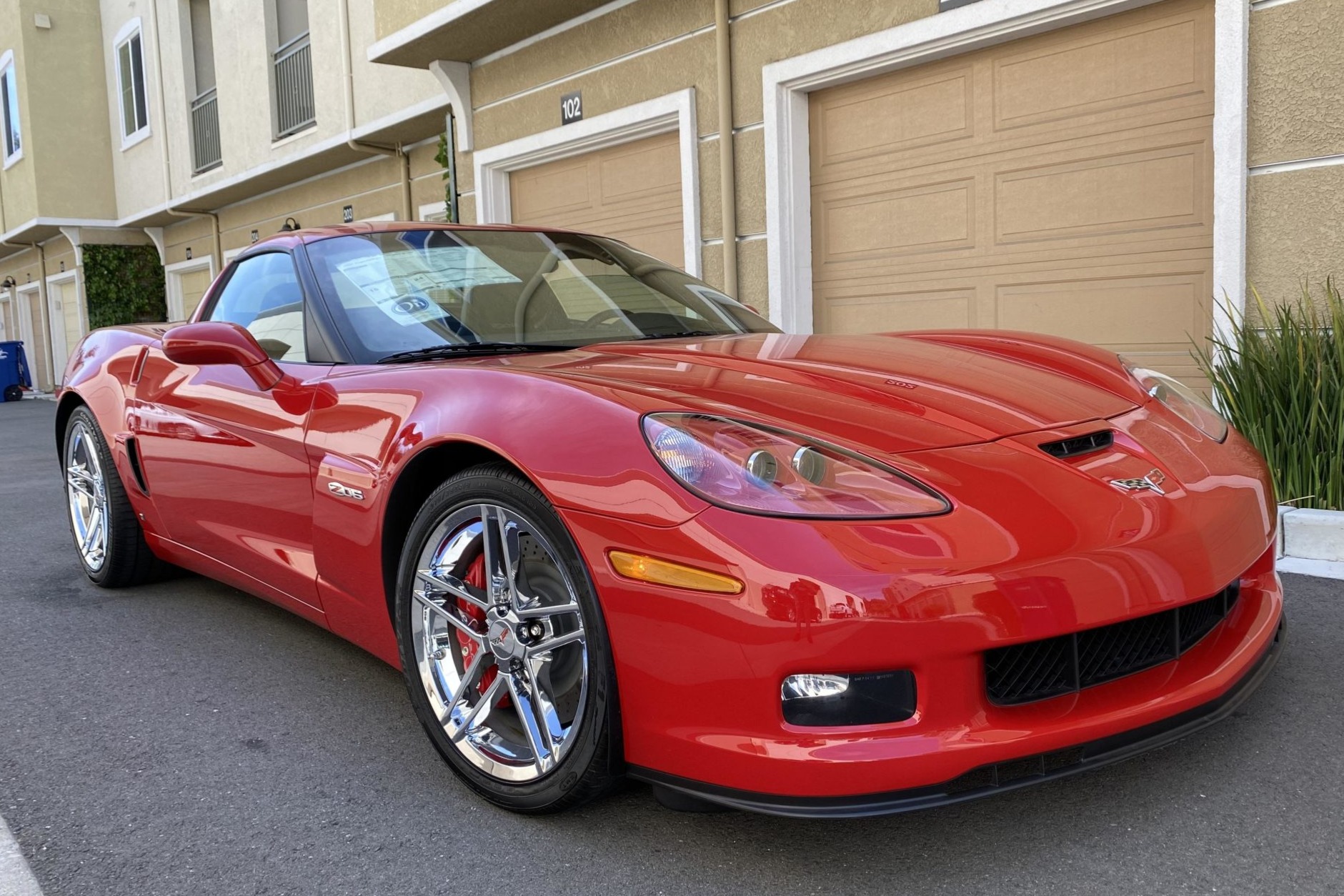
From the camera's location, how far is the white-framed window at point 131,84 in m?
17.3

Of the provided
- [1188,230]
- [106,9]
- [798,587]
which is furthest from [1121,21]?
[106,9]

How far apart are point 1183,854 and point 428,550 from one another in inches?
59.2

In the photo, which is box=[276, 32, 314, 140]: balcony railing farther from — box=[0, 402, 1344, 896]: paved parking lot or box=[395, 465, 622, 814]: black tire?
box=[395, 465, 622, 814]: black tire

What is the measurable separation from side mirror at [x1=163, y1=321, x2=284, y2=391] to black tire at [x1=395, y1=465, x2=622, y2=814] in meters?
0.86

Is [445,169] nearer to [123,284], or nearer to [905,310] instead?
[905,310]

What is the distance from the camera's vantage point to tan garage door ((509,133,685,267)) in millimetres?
7805

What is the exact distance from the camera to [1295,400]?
3836 millimetres

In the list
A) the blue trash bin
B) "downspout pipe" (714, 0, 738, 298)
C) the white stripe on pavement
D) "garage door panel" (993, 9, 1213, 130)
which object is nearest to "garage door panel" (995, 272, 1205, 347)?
"garage door panel" (993, 9, 1213, 130)

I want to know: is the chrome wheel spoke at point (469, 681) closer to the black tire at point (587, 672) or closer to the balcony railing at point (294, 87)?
the black tire at point (587, 672)

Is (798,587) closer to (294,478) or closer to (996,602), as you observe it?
(996,602)

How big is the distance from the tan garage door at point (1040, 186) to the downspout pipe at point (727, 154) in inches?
22.2

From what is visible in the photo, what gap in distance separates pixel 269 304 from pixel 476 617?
149cm

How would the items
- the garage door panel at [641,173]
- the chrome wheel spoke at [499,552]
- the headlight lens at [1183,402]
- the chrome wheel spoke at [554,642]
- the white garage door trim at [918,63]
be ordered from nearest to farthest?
1. the chrome wheel spoke at [554,642]
2. the chrome wheel spoke at [499,552]
3. the headlight lens at [1183,402]
4. the white garage door trim at [918,63]
5. the garage door panel at [641,173]

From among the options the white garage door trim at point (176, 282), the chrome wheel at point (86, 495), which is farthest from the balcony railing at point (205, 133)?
the chrome wheel at point (86, 495)
